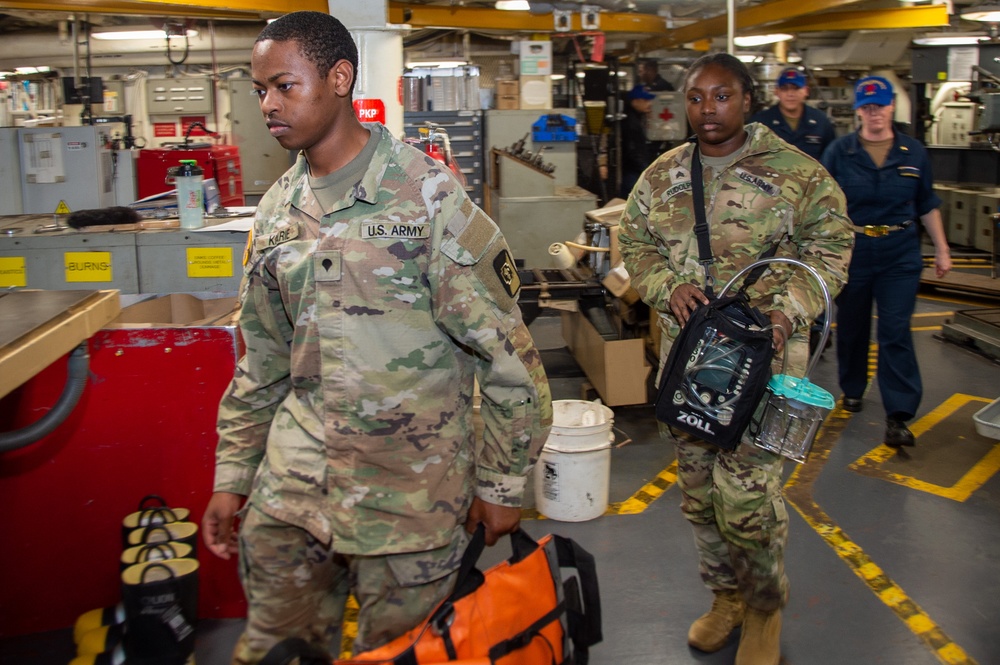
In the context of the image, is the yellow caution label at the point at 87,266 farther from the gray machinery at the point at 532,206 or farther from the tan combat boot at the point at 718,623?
the gray machinery at the point at 532,206

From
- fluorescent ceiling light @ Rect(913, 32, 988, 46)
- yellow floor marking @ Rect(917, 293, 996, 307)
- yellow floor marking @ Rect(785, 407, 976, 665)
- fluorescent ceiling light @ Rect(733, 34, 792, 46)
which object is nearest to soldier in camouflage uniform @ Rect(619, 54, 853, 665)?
yellow floor marking @ Rect(785, 407, 976, 665)

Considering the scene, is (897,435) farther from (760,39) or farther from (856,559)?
(760,39)

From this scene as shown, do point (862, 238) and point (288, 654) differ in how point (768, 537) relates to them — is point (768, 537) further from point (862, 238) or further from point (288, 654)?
point (862, 238)

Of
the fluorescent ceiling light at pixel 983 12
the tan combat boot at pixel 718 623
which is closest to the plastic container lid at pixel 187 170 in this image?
the tan combat boot at pixel 718 623

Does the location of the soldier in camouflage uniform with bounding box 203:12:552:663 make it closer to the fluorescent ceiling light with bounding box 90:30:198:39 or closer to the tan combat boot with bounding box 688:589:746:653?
the tan combat boot with bounding box 688:589:746:653

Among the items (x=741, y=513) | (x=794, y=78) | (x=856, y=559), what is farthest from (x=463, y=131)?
(x=741, y=513)

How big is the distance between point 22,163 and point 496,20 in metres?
7.07

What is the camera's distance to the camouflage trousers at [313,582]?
1.77 m

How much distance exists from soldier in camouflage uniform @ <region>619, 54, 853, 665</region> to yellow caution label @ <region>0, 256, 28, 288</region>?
2.36 metres

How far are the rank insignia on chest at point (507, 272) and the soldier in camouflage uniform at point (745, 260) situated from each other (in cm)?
92

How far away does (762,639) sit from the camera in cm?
264

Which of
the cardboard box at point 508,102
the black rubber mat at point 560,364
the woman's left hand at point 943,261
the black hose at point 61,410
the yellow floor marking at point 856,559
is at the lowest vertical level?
the yellow floor marking at point 856,559

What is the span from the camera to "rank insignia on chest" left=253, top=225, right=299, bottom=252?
178 cm

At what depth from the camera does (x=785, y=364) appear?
2568 mm
